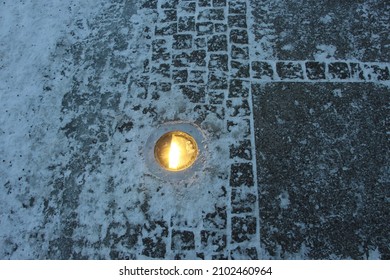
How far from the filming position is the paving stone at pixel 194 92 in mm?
3586

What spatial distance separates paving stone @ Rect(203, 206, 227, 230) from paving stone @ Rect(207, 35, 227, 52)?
202 centimetres

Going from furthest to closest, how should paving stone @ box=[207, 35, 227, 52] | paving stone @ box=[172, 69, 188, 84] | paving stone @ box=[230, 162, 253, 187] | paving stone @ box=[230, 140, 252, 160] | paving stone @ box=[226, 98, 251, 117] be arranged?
paving stone @ box=[207, 35, 227, 52], paving stone @ box=[172, 69, 188, 84], paving stone @ box=[226, 98, 251, 117], paving stone @ box=[230, 140, 252, 160], paving stone @ box=[230, 162, 253, 187]

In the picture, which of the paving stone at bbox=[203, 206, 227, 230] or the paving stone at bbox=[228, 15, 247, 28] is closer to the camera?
the paving stone at bbox=[203, 206, 227, 230]

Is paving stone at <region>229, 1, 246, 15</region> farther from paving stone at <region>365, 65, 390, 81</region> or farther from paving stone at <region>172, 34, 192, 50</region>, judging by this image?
paving stone at <region>365, 65, 390, 81</region>

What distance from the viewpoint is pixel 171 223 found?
121 inches

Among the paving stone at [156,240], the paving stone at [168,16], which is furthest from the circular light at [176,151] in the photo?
the paving stone at [168,16]

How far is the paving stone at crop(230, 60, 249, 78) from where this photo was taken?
366 cm

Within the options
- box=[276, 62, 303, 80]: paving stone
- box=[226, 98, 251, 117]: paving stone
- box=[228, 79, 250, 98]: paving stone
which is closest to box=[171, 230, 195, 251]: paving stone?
box=[226, 98, 251, 117]: paving stone

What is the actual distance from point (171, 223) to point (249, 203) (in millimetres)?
843

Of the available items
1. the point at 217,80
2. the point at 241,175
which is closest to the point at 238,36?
the point at 217,80

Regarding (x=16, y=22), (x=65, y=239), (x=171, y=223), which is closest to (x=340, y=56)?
(x=171, y=223)

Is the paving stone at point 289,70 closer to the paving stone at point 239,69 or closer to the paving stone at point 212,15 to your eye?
the paving stone at point 239,69

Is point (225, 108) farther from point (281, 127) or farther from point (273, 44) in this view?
point (273, 44)

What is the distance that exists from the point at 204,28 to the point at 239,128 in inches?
59.4
